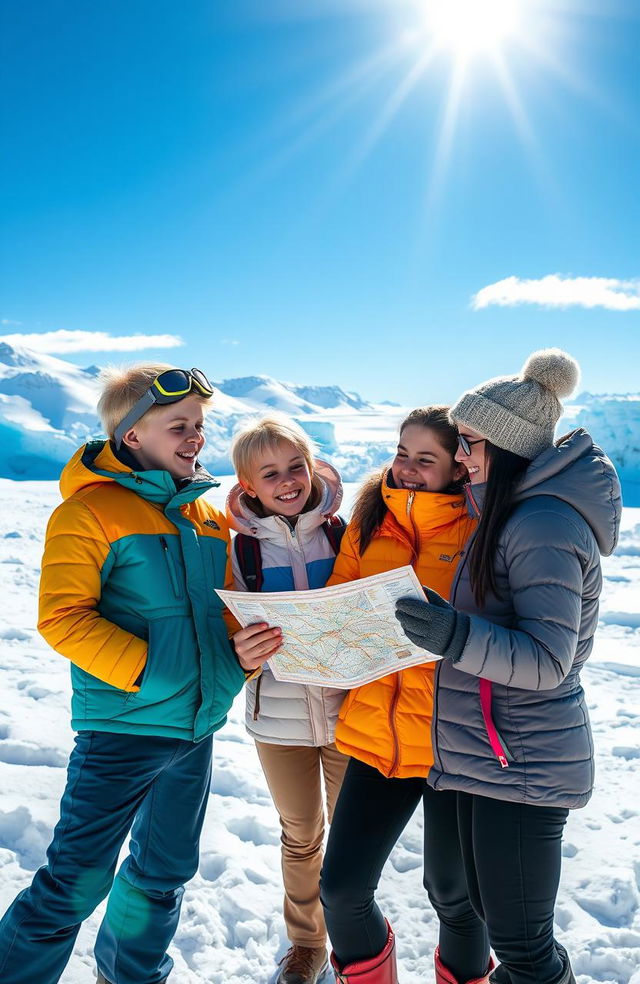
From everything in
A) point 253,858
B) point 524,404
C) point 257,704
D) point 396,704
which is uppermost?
point 524,404

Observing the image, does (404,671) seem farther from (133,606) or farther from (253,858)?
(253,858)

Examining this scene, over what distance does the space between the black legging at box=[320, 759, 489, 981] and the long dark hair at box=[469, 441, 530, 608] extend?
2.26ft

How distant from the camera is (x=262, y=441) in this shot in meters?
2.33

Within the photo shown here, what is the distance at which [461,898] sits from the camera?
6.27 ft

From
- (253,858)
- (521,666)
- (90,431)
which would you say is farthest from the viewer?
(90,431)

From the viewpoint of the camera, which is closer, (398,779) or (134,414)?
(398,779)

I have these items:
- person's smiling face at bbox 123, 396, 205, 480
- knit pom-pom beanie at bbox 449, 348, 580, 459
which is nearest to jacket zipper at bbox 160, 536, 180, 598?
person's smiling face at bbox 123, 396, 205, 480

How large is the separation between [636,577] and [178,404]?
8978 mm

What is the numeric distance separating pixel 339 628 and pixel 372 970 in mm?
1034

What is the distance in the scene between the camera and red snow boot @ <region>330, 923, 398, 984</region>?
A: 6.10ft

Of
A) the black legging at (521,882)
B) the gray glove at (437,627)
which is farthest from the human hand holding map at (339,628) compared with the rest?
the black legging at (521,882)

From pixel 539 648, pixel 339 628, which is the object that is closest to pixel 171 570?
pixel 339 628

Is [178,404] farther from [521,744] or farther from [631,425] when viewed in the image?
[631,425]

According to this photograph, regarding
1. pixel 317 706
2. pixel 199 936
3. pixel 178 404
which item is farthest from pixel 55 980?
pixel 178 404
